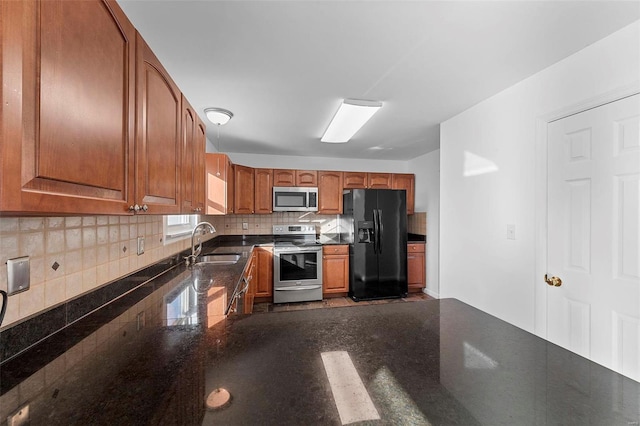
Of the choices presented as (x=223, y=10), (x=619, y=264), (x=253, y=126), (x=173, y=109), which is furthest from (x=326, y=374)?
(x=253, y=126)

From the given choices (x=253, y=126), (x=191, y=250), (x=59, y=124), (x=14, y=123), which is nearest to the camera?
(x=14, y=123)

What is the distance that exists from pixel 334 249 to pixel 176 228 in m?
2.30

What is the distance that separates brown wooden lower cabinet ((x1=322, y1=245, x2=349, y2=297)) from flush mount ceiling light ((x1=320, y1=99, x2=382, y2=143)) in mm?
1686

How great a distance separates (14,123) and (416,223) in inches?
182

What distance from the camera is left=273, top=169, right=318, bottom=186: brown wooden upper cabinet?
405cm

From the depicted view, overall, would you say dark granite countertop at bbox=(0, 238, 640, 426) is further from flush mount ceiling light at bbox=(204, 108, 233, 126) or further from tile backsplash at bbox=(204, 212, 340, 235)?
tile backsplash at bbox=(204, 212, 340, 235)

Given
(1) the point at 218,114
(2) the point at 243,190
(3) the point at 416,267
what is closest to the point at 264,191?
(2) the point at 243,190

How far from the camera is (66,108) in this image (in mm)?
593

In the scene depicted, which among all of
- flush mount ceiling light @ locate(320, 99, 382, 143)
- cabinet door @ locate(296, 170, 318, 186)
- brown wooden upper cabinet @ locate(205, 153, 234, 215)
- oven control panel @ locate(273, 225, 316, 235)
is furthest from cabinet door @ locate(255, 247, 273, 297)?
flush mount ceiling light @ locate(320, 99, 382, 143)

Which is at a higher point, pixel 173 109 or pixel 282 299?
pixel 173 109

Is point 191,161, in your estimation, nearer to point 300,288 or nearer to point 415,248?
point 300,288

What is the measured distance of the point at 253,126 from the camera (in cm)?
286

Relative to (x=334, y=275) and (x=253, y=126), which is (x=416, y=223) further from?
(x=253, y=126)

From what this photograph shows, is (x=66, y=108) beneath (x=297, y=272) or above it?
above
